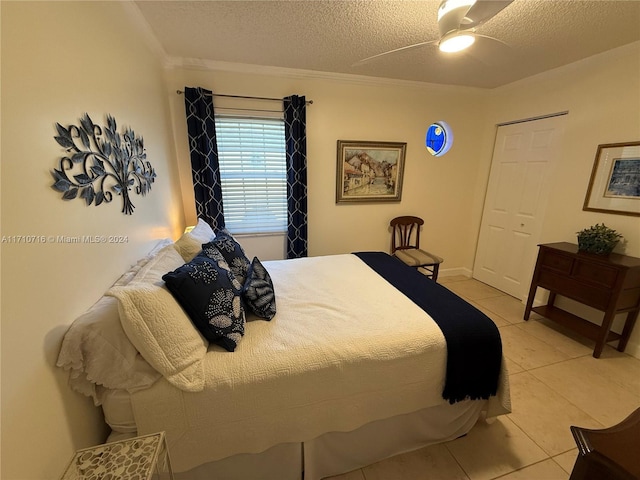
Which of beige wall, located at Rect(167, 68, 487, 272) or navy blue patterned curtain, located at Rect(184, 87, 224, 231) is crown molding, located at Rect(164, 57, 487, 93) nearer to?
beige wall, located at Rect(167, 68, 487, 272)

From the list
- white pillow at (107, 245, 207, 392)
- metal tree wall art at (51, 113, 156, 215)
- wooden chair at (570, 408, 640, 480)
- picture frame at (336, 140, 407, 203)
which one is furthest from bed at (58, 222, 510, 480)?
picture frame at (336, 140, 407, 203)

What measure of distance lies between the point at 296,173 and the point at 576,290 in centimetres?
280

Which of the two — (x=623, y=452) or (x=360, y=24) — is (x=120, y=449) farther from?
(x=360, y=24)

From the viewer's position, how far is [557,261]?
2.35 m

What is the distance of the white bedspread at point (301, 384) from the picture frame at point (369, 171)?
6.26 feet

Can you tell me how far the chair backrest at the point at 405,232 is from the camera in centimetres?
335

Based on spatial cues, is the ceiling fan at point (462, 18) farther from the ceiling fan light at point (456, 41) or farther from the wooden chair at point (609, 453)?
the wooden chair at point (609, 453)

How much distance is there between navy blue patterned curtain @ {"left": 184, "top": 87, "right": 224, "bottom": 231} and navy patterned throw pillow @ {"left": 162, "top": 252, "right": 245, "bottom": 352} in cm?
160

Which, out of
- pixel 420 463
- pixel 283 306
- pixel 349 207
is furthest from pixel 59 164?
pixel 349 207

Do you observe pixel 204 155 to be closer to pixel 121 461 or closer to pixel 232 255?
pixel 232 255

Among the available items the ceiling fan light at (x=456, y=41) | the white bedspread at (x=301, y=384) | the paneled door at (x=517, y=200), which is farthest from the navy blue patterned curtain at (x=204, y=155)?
the paneled door at (x=517, y=200)

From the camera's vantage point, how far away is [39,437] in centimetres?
80

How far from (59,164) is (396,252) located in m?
3.07

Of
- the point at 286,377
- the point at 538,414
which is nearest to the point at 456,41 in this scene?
the point at 286,377
